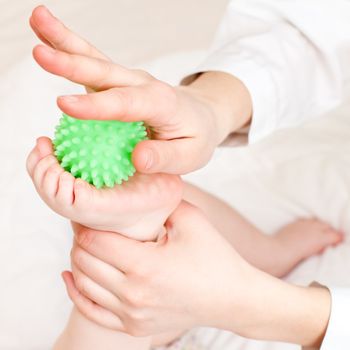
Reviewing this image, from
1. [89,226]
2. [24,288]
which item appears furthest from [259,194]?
[89,226]

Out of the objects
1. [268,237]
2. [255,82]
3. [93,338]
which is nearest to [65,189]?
[93,338]

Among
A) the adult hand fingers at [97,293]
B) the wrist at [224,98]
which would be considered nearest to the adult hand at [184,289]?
the adult hand fingers at [97,293]

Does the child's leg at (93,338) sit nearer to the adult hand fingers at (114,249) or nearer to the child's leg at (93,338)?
the child's leg at (93,338)

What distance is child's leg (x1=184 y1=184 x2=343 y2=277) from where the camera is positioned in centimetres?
89

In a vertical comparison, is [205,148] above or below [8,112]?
above

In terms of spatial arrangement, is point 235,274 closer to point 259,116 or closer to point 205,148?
point 205,148

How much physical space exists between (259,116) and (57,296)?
12.1 inches

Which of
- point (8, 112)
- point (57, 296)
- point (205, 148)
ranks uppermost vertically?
point (205, 148)

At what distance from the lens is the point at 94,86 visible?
0.51 m

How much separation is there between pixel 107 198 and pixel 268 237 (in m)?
0.47

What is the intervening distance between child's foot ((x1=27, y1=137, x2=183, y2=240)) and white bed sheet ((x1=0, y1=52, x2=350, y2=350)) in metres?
0.27

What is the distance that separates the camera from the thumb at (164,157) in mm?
478

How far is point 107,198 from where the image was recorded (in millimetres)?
510

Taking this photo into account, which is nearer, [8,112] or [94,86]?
[94,86]
